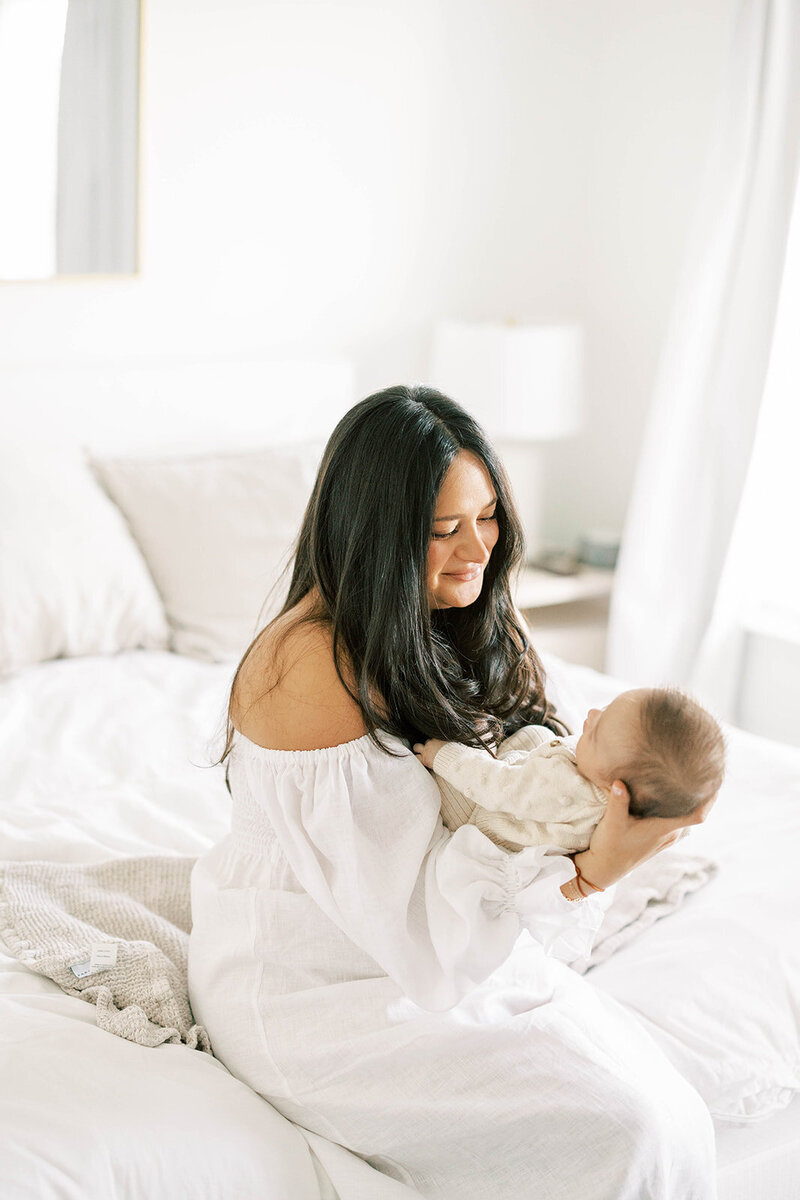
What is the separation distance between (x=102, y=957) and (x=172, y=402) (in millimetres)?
1679

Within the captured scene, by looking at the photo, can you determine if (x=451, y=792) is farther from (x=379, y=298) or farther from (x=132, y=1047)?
(x=379, y=298)

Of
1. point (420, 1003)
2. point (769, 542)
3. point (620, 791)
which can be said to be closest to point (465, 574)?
point (620, 791)

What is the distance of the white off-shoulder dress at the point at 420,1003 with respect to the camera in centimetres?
118

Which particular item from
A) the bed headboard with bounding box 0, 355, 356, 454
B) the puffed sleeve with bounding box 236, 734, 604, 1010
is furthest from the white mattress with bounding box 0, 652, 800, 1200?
the bed headboard with bounding box 0, 355, 356, 454

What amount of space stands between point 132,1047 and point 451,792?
43cm

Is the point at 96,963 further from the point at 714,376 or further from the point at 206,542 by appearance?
the point at 714,376

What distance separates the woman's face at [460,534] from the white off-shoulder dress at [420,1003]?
0.20 metres

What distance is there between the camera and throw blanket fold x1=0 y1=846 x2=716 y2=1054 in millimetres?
1354

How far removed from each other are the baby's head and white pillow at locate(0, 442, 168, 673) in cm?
142

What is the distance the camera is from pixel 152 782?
6.39ft

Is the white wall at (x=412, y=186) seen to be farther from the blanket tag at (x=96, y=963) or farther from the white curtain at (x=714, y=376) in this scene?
the blanket tag at (x=96, y=963)

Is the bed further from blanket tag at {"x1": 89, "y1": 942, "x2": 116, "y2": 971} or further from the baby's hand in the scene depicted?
the baby's hand

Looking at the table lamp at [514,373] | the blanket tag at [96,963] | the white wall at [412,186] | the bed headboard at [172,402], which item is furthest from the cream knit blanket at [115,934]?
the table lamp at [514,373]

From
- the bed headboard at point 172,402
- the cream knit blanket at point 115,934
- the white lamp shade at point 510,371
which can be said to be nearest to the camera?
the cream knit blanket at point 115,934
